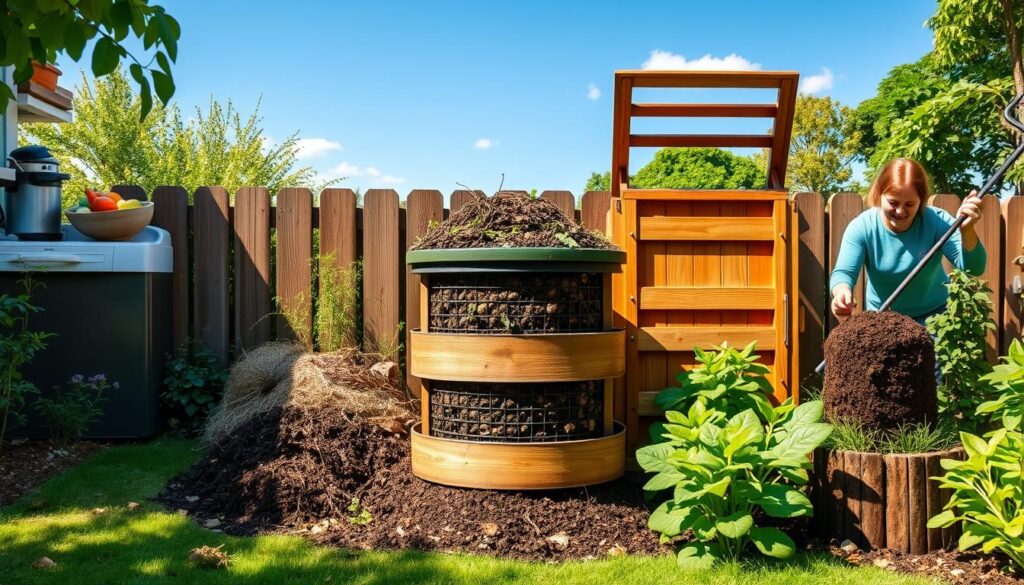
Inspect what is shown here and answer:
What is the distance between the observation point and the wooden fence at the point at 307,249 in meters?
5.63

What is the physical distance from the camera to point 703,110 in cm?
496

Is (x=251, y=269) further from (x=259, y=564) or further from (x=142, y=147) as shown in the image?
(x=142, y=147)

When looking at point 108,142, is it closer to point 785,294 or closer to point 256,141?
point 256,141

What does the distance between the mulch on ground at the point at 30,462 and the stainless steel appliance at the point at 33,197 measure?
1.32m

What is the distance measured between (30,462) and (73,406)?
0.43 metres

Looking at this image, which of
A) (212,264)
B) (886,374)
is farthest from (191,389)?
(886,374)

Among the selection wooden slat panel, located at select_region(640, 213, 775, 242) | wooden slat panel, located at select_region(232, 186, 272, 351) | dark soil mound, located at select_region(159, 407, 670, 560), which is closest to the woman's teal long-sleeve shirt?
wooden slat panel, located at select_region(640, 213, 775, 242)

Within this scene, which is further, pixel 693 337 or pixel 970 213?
pixel 693 337

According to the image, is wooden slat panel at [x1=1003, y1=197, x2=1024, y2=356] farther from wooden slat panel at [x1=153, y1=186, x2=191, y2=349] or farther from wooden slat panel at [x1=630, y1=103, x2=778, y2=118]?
wooden slat panel at [x1=153, y1=186, x2=191, y2=349]

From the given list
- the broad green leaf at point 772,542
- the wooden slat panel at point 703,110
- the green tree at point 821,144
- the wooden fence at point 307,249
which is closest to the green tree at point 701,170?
the green tree at point 821,144

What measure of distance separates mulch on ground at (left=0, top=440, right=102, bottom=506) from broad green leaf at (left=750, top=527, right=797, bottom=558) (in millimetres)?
3531

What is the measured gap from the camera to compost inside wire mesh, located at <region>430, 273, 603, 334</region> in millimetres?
3916

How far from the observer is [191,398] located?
5418mm

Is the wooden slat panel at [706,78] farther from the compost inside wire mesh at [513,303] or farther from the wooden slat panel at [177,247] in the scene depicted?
the wooden slat panel at [177,247]
